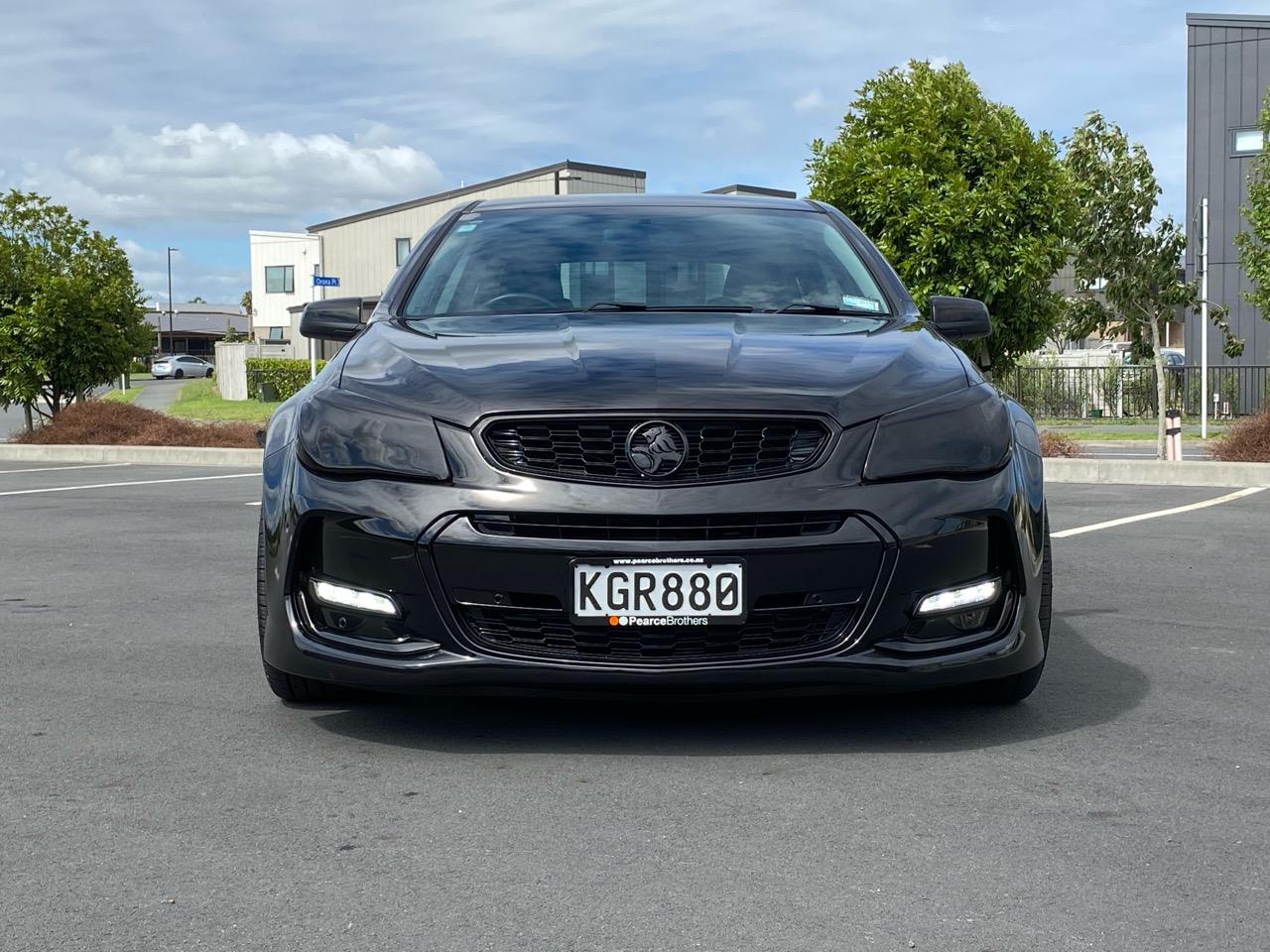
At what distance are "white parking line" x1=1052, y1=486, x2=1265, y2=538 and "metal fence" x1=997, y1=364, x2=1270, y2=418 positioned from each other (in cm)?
2106

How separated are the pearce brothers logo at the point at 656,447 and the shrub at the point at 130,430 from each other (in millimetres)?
17510

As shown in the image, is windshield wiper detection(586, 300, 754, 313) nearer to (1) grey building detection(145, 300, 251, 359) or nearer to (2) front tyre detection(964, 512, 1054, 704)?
(2) front tyre detection(964, 512, 1054, 704)

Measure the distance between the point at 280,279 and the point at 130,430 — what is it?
Result: 53955 millimetres

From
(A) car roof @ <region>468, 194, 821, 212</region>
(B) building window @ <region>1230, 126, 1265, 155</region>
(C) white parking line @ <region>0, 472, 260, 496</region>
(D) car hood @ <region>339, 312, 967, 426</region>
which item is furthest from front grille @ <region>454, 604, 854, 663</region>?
(B) building window @ <region>1230, 126, 1265, 155</region>

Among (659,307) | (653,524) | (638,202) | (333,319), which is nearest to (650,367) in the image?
(653,524)

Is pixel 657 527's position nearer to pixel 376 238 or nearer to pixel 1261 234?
pixel 1261 234

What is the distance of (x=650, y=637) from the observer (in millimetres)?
3941

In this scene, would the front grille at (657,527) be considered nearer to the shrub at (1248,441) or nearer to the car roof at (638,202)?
the car roof at (638,202)

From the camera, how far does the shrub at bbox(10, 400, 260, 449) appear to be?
2092 cm

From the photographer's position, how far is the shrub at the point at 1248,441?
51.0 ft

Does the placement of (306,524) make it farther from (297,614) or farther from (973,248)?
(973,248)

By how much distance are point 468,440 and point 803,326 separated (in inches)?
50.4

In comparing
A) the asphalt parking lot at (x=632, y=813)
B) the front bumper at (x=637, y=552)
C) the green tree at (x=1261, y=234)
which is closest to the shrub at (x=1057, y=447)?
the green tree at (x=1261, y=234)

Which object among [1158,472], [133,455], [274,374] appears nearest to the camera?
[1158,472]
